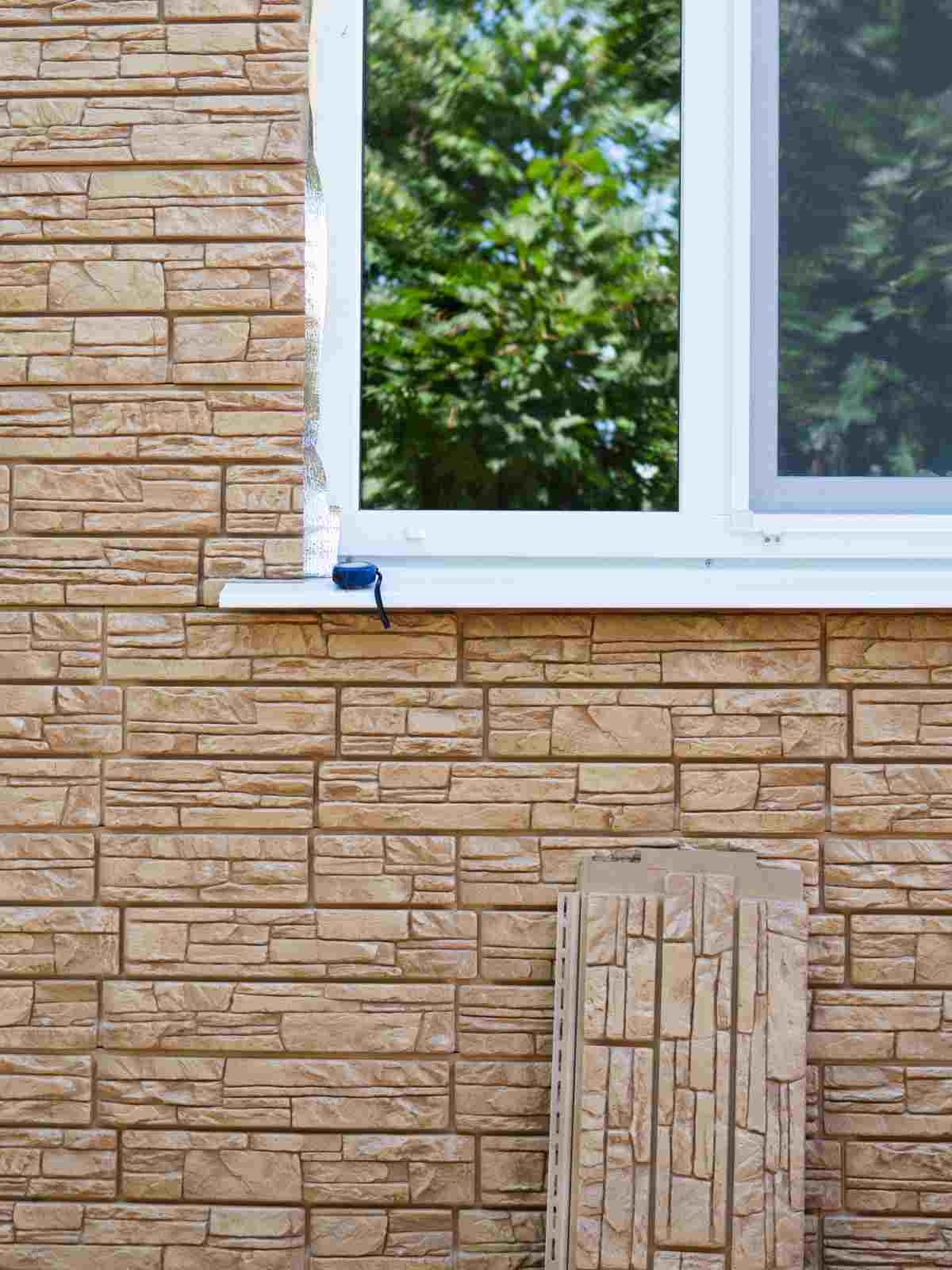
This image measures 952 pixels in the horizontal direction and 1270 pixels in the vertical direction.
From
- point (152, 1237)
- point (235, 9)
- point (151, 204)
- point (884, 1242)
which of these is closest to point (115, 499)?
point (151, 204)

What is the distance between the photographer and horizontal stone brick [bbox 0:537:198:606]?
2.10 m

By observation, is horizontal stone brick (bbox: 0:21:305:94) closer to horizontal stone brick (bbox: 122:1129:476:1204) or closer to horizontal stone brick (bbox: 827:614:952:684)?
horizontal stone brick (bbox: 827:614:952:684)

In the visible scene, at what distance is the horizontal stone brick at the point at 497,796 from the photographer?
6.87ft

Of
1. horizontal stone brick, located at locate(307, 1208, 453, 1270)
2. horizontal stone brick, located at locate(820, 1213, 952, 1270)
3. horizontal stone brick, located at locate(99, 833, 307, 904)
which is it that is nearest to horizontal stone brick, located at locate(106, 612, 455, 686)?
horizontal stone brick, located at locate(99, 833, 307, 904)

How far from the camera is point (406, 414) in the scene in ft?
18.0

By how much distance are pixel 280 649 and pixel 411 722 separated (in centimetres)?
26

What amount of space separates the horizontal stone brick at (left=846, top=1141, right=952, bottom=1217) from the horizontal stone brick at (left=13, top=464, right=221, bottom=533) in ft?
5.14

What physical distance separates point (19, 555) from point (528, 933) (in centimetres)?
110

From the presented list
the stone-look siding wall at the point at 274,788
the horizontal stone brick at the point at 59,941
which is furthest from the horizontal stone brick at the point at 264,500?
the horizontal stone brick at the point at 59,941

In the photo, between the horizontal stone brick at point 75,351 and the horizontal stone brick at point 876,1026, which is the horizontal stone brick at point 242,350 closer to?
the horizontal stone brick at point 75,351

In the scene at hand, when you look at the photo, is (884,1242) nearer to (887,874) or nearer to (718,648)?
(887,874)

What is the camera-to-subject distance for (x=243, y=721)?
210 cm

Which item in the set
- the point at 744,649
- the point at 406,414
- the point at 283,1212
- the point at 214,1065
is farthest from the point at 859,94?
the point at 406,414

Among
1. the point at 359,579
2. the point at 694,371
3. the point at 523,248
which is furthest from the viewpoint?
the point at 523,248
